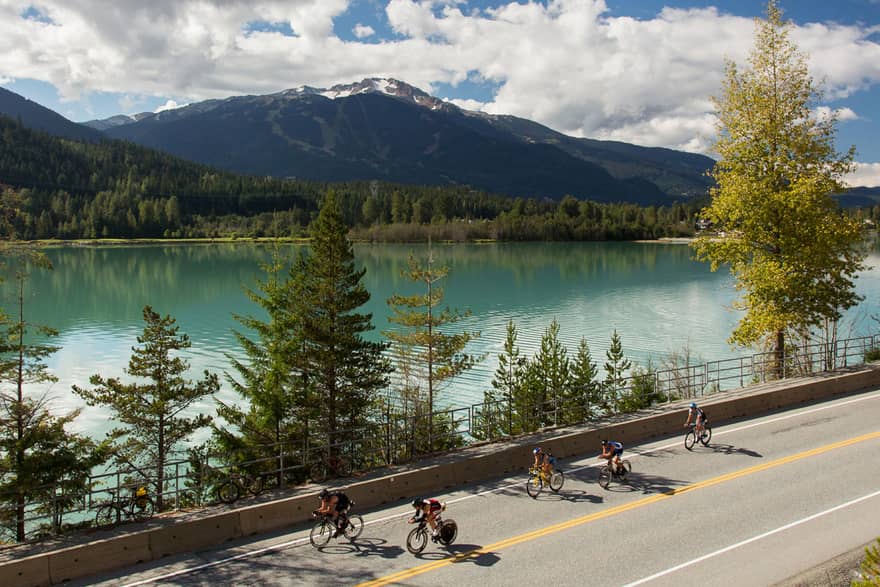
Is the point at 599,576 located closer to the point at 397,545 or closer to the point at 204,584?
the point at 397,545

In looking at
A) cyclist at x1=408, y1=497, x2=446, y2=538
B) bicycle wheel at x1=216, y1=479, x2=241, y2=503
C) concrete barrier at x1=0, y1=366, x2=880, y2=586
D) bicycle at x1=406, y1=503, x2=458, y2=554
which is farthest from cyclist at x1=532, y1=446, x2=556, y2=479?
bicycle wheel at x1=216, y1=479, x2=241, y2=503

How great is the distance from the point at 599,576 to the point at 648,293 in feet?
291

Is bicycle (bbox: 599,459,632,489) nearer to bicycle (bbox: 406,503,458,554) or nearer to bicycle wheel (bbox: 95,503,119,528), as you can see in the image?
bicycle (bbox: 406,503,458,554)

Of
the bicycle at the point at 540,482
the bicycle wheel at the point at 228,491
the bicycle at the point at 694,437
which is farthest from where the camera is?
the bicycle at the point at 694,437

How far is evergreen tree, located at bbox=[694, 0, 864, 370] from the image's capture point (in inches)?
1131

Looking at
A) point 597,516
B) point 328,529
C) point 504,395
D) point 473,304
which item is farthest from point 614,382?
point 473,304

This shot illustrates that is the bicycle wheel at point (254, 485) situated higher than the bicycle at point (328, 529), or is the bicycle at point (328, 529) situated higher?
the bicycle at point (328, 529)

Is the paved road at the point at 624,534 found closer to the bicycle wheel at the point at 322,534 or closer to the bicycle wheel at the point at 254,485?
the bicycle wheel at the point at 322,534

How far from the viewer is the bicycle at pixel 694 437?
21.0 metres

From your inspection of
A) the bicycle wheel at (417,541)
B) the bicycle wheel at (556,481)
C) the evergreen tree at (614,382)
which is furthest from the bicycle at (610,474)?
the evergreen tree at (614,382)

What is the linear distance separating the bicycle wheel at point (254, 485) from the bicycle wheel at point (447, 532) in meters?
5.57

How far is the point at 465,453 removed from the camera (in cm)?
1995

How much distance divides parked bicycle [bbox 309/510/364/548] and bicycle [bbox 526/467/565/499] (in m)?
4.60

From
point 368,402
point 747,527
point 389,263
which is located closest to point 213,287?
point 389,263
